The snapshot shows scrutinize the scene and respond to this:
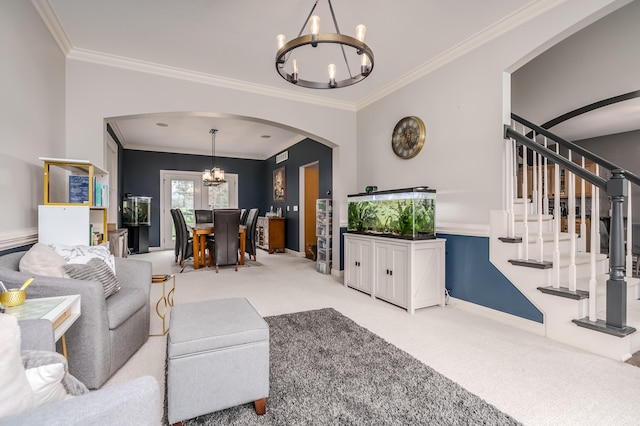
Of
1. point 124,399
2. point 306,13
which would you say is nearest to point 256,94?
point 306,13

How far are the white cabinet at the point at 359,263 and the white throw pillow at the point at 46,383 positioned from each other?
10.2ft

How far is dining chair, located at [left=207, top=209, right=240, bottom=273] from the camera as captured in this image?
500 cm

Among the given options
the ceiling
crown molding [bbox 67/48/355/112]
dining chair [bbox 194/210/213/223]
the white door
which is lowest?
dining chair [bbox 194/210/213/223]

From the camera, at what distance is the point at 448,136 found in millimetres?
3334

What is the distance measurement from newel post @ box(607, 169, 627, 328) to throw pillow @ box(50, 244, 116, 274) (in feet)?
11.7

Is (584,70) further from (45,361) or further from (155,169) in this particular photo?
(155,169)

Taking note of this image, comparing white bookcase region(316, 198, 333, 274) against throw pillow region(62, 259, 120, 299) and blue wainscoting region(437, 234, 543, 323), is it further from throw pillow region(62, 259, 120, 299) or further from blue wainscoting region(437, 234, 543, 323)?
throw pillow region(62, 259, 120, 299)

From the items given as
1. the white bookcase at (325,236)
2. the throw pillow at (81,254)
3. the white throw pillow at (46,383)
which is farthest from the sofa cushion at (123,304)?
the white bookcase at (325,236)

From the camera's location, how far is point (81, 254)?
2137 millimetres

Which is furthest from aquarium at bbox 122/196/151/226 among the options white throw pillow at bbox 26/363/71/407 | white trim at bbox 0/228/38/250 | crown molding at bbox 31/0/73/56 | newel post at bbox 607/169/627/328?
newel post at bbox 607/169/627/328

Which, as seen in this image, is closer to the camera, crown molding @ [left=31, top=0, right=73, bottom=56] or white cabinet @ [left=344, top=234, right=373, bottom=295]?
crown molding @ [left=31, top=0, right=73, bottom=56]

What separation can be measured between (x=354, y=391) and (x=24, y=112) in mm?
2965

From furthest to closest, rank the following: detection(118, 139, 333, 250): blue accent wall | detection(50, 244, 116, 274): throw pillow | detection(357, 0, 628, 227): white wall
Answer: detection(118, 139, 333, 250): blue accent wall
detection(357, 0, 628, 227): white wall
detection(50, 244, 116, 274): throw pillow

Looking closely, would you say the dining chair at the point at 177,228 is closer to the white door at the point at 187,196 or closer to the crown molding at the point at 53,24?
the white door at the point at 187,196
